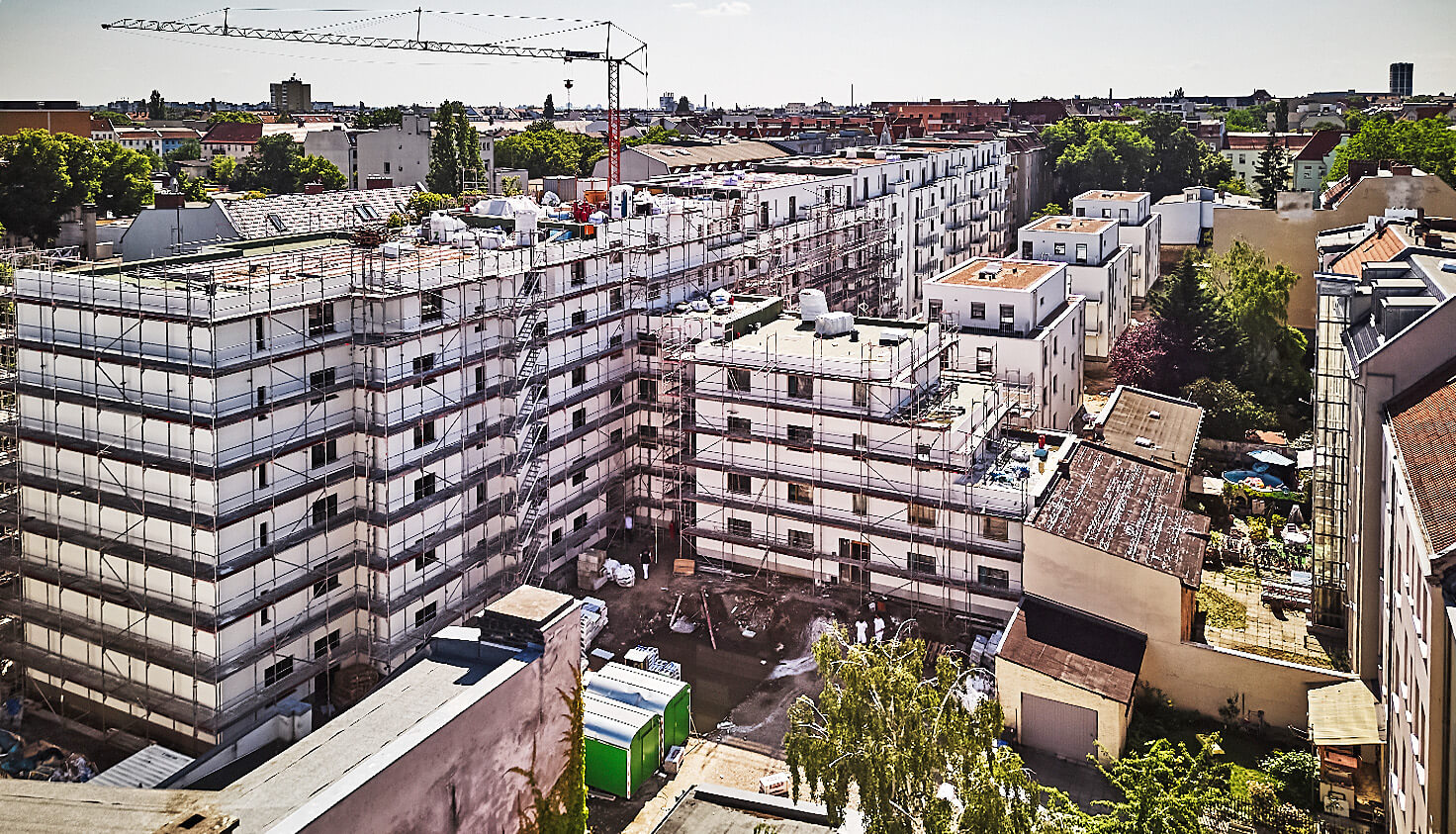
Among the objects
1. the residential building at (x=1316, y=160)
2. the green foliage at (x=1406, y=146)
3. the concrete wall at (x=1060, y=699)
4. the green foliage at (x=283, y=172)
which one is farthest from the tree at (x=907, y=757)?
the residential building at (x=1316, y=160)

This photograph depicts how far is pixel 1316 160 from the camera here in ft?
360

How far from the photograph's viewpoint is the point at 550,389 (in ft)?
135

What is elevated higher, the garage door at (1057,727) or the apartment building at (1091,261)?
the apartment building at (1091,261)

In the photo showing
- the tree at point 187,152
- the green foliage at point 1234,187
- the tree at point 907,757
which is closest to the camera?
the tree at point 907,757

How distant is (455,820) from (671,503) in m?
22.9

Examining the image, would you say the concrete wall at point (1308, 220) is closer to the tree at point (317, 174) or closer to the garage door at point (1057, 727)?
the garage door at point (1057, 727)

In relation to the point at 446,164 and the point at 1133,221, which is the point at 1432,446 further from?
the point at 446,164

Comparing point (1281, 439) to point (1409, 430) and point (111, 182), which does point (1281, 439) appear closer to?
point (1409, 430)

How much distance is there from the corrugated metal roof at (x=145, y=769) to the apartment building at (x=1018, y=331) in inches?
1353

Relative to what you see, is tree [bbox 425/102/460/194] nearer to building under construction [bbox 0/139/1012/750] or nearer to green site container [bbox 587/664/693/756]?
building under construction [bbox 0/139/1012/750]

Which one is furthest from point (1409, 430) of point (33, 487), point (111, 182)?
point (111, 182)

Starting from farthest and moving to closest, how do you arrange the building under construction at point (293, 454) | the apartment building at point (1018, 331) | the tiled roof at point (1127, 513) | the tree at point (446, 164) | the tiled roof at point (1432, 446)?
the tree at point (446, 164) → the apartment building at point (1018, 331) → the tiled roof at point (1127, 513) → the building under construction at point (293, 454) → the tiled roof at point (1432, 446)

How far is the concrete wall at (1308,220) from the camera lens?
68.2 meters

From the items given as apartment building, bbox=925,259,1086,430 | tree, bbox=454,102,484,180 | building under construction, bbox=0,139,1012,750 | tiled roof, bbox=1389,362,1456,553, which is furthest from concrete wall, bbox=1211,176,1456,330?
tree, bbox=454,102,484,180
